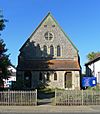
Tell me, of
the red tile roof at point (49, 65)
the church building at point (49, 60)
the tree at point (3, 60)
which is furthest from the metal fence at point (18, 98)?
the red tile roof at point (49, 65)

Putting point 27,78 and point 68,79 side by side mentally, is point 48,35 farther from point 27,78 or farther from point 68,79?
point 68,79

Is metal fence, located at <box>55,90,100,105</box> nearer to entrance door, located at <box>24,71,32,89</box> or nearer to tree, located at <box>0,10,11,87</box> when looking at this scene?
tree, located at <box>0,10,11,87</box>

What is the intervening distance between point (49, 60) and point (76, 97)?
2852cm

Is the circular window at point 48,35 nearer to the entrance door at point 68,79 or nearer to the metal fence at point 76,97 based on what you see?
the entrance door at point 68,79

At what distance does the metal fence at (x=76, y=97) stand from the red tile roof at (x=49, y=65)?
81.8 feet

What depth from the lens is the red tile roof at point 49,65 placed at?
5318 centimetres

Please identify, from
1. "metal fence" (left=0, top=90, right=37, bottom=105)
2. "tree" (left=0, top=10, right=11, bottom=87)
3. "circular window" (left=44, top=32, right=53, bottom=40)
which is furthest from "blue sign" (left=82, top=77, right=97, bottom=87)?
"metal fence" (left=0, top=90, right=37, bottom=105)

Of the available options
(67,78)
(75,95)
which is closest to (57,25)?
(67,78)

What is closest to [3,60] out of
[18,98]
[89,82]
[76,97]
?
[18,98]

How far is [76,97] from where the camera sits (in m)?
27.1

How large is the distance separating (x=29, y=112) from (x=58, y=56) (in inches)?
1325

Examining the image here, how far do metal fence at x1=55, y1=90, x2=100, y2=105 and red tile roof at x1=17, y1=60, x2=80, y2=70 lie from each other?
24.9 meters

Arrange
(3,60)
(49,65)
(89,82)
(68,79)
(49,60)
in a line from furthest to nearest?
(49,60)
(49,65)
(68,79)
(89,82)
(3,60)

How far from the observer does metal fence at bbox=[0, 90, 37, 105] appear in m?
26.7
